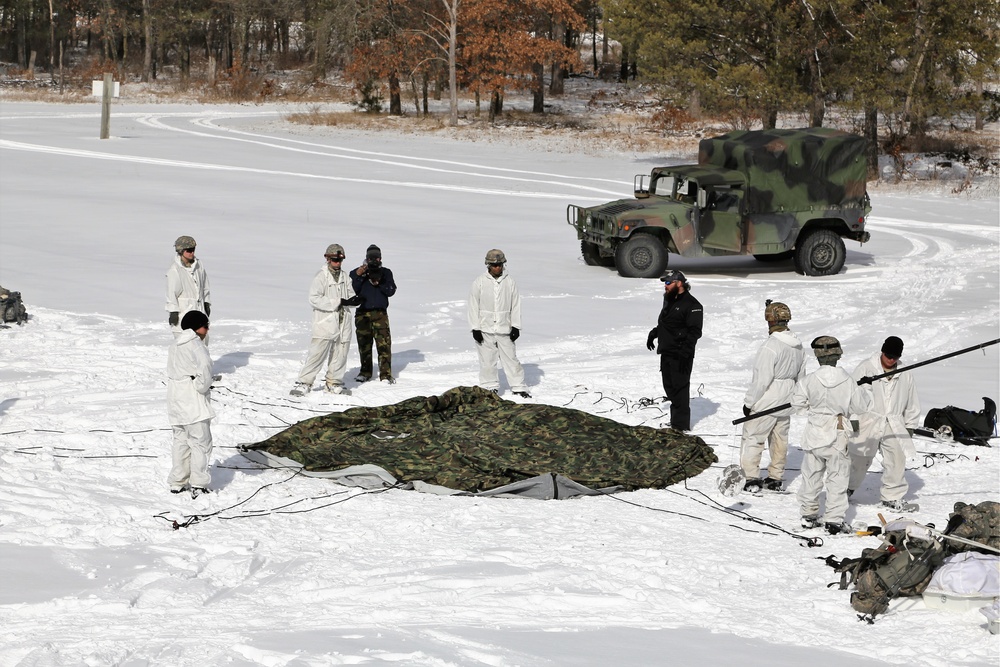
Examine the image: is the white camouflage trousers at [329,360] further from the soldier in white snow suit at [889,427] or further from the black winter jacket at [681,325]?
the soldier in white snow suit at [889,427]

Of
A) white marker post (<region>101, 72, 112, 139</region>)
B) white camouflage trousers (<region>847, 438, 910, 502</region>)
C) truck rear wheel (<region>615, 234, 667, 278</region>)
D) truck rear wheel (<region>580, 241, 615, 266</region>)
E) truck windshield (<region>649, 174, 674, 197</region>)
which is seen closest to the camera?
white camouflage trousers (<region>847, 438, 910, 502</region>)

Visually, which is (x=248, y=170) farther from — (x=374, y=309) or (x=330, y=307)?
(x=330, y=307)

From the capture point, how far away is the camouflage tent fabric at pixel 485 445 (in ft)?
29.4

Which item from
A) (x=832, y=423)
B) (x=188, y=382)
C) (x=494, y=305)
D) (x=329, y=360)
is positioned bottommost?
(x=329, y=360)

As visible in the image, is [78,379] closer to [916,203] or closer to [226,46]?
[916,203]

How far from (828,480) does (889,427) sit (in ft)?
2.51

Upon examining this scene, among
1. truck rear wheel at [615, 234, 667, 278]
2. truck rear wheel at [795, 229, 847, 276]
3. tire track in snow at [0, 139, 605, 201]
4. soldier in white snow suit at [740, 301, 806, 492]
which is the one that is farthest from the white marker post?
soldier in white snow suit at [740, 301, 806, 492]

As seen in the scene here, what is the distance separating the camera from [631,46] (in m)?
42.3

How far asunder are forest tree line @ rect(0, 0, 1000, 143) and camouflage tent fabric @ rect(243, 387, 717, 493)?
23.4 meters

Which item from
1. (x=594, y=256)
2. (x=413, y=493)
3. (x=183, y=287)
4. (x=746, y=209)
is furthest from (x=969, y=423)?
(x=594, y=256)

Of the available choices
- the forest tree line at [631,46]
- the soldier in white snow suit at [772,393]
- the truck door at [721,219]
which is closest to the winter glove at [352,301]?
the soldier in white snow suit at [772,393]

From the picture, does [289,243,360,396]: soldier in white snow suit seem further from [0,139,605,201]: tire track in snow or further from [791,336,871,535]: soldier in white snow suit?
[0,139,605,201]: tire track in snow

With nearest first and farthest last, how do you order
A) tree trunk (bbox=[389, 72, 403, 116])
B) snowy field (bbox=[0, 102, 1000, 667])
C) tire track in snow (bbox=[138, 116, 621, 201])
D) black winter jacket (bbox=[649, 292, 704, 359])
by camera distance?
1. snowy field (bbox=[0, 102, 1000, 667])
2. black winter jacket (bbox=[649, 292, 704, 359])
3. tire track in snow (bbox=[138, 116, 621, 201])
4. tree trunk (bbox=[389, 72, 403, 116])

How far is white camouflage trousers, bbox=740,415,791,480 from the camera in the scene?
29.7 feet
